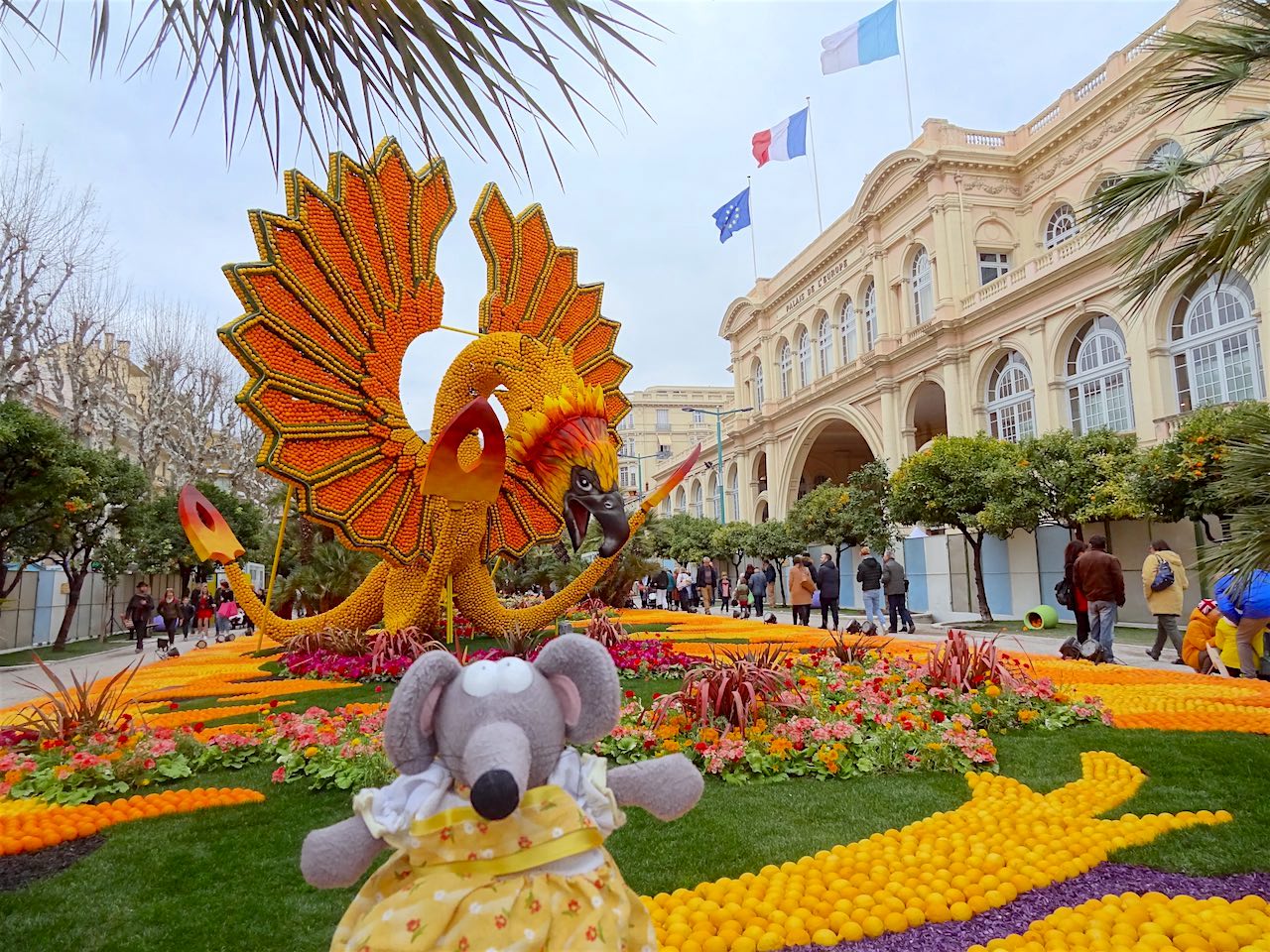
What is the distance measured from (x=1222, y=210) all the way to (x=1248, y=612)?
418 cm

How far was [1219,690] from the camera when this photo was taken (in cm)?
702

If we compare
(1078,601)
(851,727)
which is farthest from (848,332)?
(851,727)

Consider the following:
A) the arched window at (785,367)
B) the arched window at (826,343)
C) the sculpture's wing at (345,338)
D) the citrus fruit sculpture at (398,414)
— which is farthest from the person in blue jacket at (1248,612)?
the arched window at (785,367)

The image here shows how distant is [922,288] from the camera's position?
2933 centimetres

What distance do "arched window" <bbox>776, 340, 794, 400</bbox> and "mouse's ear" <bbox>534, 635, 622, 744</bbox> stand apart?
38.3 m

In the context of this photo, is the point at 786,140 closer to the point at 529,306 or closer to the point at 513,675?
the point at 529,306

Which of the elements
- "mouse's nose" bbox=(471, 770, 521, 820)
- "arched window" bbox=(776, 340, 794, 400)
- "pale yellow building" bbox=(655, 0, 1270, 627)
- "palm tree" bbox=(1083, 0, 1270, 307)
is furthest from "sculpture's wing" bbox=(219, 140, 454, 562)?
"arched window" bbox=(776, 340, 794, 400)

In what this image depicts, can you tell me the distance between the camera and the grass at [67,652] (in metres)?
15.7

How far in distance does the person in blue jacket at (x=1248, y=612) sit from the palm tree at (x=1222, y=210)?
2181mm

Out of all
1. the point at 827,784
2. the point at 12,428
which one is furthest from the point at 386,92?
the point at 12,428

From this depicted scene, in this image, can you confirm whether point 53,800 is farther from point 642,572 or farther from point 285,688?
point 642,572

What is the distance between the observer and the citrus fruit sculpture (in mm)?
8531

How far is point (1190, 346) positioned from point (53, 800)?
2307cm

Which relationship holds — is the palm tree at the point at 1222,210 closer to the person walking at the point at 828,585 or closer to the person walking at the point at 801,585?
the person walking at the point at 828,585
